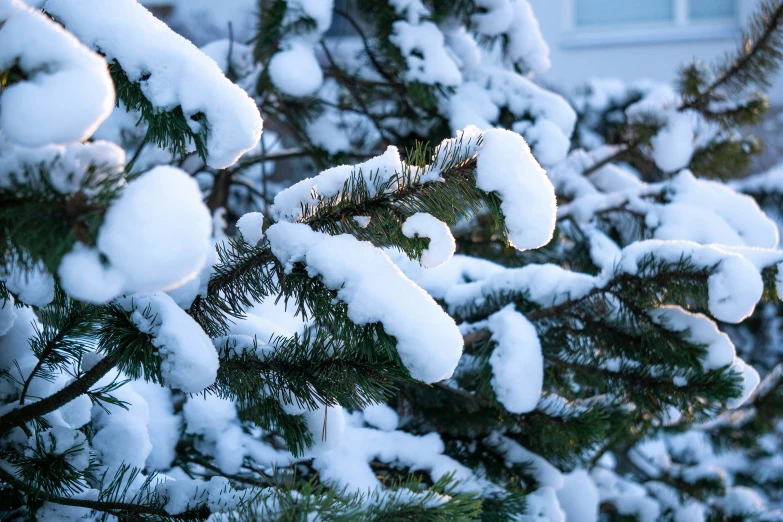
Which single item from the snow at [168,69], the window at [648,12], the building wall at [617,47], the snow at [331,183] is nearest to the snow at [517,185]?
the snow at [331,183]

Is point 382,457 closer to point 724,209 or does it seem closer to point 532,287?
point 532,287

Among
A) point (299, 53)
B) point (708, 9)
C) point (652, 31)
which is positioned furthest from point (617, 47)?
point (299, 53)

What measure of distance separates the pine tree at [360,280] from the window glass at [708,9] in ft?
13.3

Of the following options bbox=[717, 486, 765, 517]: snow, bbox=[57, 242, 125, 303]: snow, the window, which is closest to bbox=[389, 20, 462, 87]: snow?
bbox=[57, 242, 125, 303]: snow

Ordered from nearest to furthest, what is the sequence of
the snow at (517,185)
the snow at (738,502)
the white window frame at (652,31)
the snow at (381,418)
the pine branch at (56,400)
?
the snow at (517,185), the pine branch at (56,400), the snow at (381,418), the snow at (738,502), the white window frame at (652,31)

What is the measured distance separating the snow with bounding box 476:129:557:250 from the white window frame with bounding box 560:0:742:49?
18.3 ft

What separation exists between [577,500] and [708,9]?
17.2 feet

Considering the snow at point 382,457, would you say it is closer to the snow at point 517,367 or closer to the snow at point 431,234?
the snow at point 517,367

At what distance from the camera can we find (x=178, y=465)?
1.47 meters

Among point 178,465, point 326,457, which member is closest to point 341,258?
point 326,457

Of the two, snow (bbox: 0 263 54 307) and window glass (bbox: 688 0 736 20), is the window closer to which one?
window glass (bbox: 688 0 736 20)

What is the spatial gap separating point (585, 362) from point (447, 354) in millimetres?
692

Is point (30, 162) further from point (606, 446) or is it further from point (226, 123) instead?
point (606, 446)

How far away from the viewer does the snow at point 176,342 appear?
2.46 ft
